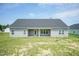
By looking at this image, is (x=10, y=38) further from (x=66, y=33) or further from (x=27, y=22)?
(x=66, y=33)

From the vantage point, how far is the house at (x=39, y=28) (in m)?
6.79

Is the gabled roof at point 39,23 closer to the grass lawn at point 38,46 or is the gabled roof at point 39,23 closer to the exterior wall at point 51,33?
the exterior wall at point 51,33

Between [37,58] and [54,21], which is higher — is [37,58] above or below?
below

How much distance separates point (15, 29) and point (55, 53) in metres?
0.87

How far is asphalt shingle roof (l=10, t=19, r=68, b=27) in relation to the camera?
6.78m

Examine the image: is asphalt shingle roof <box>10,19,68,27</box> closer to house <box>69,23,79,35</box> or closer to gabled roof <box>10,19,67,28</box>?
gabled roof <box>10,19,67,28</box>

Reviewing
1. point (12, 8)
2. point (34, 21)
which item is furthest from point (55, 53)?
Result: point (12, 8)

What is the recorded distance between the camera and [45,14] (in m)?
6.80

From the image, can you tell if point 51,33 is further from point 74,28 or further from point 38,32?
point 74,28

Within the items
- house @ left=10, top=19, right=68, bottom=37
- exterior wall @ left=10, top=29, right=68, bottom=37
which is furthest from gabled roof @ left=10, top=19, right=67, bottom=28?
exterior wall @ left=10, top=29, right=68, bottom=37

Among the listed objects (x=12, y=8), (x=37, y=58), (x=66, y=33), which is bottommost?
(x=37, y=58)

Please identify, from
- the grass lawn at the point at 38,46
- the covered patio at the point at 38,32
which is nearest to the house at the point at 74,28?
the grass lawn at the point at 38,46

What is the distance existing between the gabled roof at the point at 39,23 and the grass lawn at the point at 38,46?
24 centimetres

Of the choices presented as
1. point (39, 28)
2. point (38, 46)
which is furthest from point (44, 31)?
point (38, 46)
